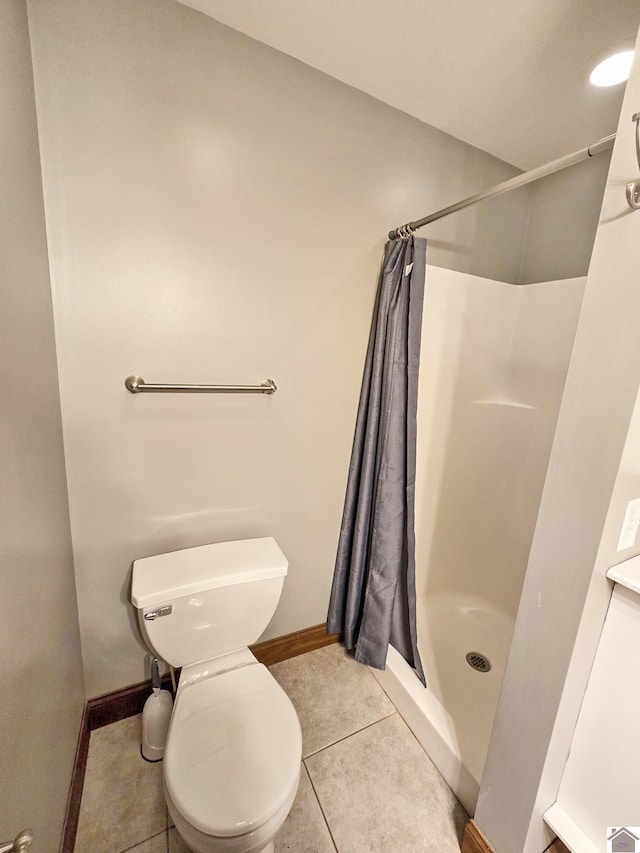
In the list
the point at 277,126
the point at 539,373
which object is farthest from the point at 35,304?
the point at 539,373

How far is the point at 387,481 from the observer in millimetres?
1366

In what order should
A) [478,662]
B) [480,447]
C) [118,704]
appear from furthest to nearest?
[480,447], [478,662], [118,704]

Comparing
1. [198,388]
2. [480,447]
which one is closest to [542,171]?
[198,388]

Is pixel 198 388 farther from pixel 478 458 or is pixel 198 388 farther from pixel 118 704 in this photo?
pixel 478 458

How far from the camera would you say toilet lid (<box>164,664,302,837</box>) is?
80cm

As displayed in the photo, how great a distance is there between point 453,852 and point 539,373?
1.84 meters

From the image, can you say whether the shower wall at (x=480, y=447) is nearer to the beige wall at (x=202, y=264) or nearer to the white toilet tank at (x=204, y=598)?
the beige wall at (x=202, y=264)

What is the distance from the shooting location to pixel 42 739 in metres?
0.77

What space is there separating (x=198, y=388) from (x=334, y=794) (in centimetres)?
144

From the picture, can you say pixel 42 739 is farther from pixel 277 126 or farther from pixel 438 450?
pixel 277 126

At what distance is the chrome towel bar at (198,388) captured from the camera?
110 centimetres

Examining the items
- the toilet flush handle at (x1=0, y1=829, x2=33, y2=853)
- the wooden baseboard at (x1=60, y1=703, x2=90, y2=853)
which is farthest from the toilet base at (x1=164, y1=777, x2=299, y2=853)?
the toilet flush handle at (x1=0, y1=829, x2=33, y2=853)

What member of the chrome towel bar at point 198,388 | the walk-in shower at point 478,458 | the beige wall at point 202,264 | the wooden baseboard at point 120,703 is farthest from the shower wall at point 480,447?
the chrome towel bar at point 198,388

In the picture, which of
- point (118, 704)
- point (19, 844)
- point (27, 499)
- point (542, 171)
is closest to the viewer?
point (19, 844)
